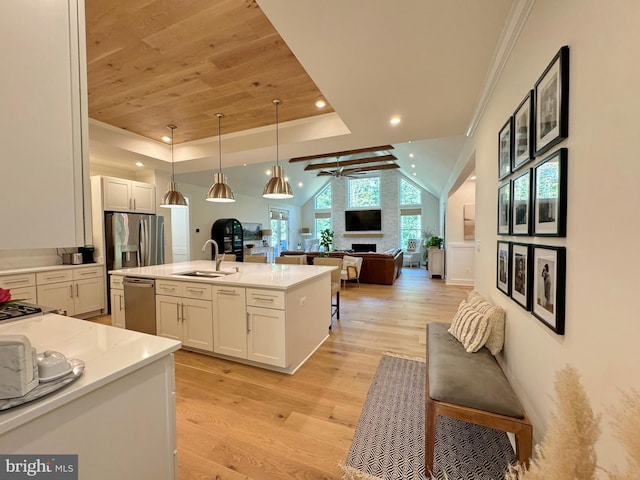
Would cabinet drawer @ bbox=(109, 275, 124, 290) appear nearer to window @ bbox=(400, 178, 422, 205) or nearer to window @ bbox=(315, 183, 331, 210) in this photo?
window @ bbox=(315, 183, 331, 210)

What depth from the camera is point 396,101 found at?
253 cm

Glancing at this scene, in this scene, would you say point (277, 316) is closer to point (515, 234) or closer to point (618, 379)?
point (515, 234)

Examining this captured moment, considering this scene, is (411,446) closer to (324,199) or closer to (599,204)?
(599,204)

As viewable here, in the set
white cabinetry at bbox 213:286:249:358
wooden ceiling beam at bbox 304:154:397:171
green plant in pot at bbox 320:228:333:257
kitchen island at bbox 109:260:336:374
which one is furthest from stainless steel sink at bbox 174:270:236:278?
green plant in pot at bbox 320:228:333:257

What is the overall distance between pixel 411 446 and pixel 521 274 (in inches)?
49.5

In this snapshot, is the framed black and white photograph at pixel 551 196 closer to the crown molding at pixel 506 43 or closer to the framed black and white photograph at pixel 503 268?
the framed black and white photograph at pixel 503 268

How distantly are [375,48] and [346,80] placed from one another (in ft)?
1.36

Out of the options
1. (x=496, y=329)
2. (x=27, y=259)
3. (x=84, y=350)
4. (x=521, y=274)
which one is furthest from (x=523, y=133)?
(x=27, y=259)

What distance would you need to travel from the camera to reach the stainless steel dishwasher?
307 centimetres

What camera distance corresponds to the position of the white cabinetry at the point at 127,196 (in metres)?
4.26

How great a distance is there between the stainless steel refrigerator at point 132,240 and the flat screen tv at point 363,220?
25.7 feet

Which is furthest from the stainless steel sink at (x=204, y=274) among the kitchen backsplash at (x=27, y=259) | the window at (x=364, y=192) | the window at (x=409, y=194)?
the window at (x=409, y=194)

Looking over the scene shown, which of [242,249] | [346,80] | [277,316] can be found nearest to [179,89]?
[346,80]

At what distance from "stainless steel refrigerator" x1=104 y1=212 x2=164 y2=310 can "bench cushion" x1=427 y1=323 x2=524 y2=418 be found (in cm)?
477
